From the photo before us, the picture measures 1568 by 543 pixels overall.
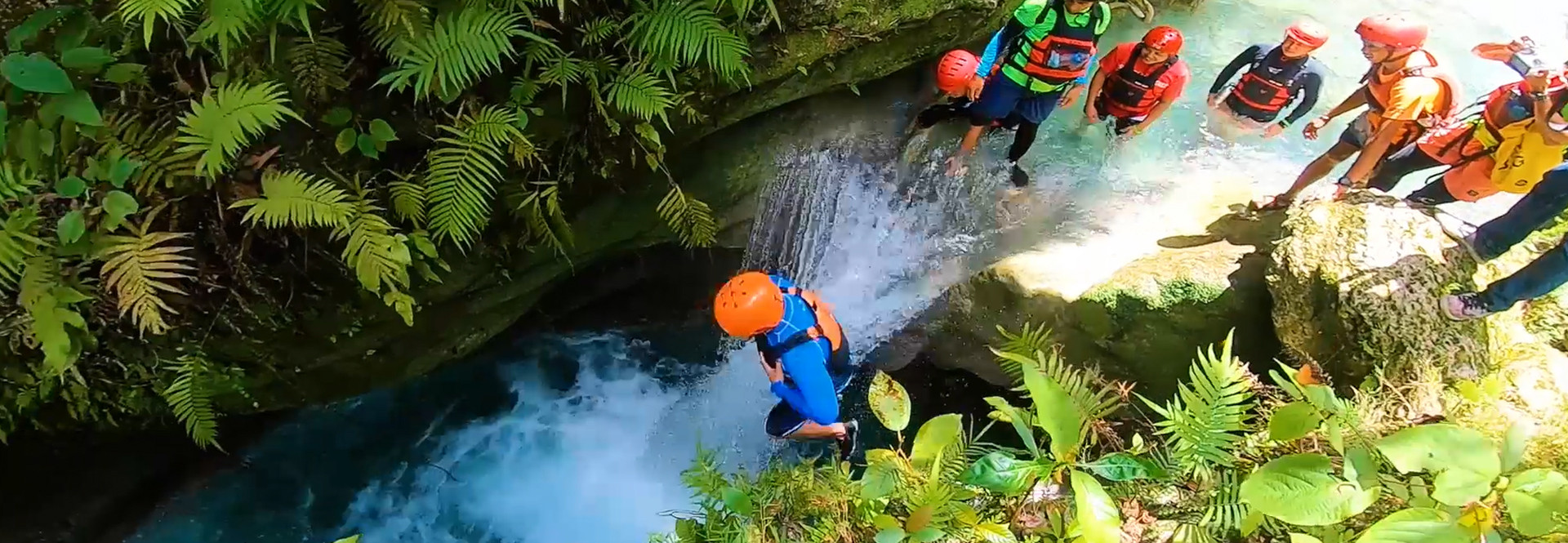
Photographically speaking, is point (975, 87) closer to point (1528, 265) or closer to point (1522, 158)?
point (1522, 158)

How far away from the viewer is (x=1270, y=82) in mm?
5039

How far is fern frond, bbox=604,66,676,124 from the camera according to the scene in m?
3.80

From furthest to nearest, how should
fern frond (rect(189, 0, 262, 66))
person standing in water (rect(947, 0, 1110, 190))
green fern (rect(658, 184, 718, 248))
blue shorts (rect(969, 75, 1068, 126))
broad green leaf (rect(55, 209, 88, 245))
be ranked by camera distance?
blue shorts (rect(969, 75, 1068, 126)) → green fern (rect(658, 184, 718, 248)) → person standing in water (rect(947, 0, 1110, 190)) → broad green leaf (rect(55, 209, 88, 245)) → fern frond (rect(189, 0, 262, 66))

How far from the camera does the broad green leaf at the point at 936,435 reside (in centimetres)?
283

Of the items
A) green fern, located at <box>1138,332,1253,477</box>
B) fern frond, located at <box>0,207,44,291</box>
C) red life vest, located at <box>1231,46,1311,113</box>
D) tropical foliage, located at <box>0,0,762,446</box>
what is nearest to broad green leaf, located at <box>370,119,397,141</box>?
tropical foliage, located at <box>0,0,762,446</box>

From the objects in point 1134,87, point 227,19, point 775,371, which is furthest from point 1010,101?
point 227,19

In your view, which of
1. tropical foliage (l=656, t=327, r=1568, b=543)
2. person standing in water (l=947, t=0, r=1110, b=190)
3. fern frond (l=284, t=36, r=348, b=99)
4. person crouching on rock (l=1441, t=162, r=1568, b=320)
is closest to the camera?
tropical foliage (l=656, t=327, r=1568, b=543)

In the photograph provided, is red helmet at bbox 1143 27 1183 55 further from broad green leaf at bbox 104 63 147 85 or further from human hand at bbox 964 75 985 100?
broad green leaf at bbox 104 63 147 85

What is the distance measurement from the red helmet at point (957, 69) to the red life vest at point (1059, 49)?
37 cm

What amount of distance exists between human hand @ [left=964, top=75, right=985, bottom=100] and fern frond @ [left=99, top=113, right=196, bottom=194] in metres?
3.98

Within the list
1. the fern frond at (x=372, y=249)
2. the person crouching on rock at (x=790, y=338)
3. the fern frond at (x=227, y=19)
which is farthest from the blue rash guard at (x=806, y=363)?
the fern frond at (x=227, y=19)

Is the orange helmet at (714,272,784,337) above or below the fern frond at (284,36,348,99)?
below

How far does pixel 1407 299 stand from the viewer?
13.1 ft

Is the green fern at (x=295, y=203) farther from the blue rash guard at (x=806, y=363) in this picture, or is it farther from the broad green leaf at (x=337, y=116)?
the blue rash guard at (x=806, y=363)
